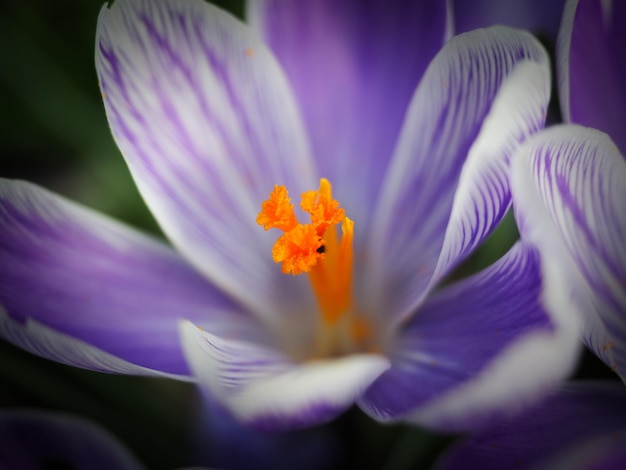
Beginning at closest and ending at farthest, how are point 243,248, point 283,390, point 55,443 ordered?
point 283,390, point 55,443, point 243,248

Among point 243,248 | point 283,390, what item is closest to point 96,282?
point 243,248

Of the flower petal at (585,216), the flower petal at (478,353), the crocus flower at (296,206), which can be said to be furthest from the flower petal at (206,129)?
the flower petal at (585,216)

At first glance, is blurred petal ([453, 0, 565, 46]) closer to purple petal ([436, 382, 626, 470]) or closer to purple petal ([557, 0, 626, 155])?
purple petal ([557, 0, 626, 155])

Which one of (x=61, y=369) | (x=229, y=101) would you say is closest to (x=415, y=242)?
(x=229, y=101)

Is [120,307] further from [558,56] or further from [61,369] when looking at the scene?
Result: [558,56]

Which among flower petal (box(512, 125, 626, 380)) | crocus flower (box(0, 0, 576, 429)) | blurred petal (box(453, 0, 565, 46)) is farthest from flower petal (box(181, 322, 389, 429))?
blurred petal (box(453, 0, 565, 46))

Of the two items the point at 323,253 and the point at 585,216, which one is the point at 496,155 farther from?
the point at 323,253
